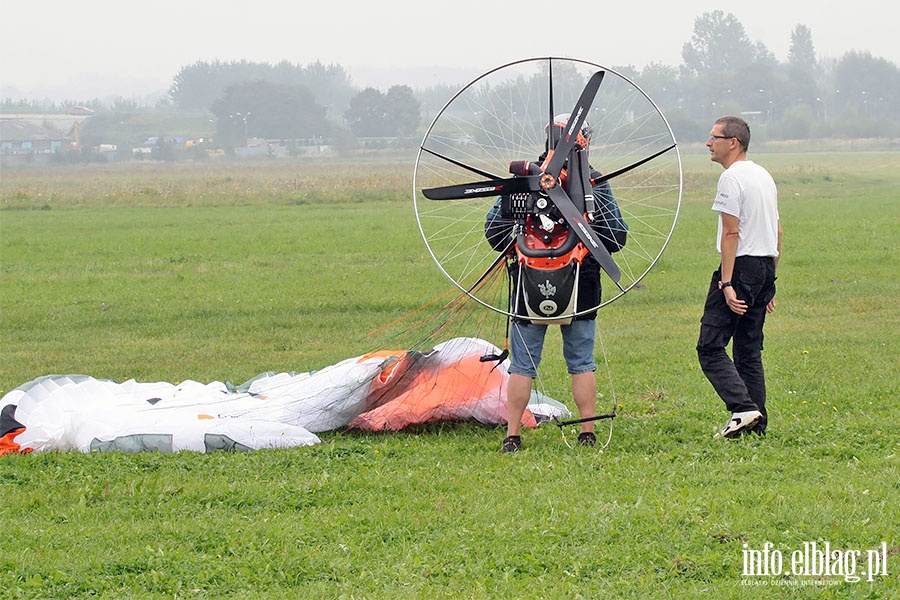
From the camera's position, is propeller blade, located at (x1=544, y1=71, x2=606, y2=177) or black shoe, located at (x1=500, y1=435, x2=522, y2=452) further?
black shoe, located at (x1=500, y1=435, x2=522, y2=452)

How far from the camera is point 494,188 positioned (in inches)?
247

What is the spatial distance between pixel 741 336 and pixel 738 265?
497mm

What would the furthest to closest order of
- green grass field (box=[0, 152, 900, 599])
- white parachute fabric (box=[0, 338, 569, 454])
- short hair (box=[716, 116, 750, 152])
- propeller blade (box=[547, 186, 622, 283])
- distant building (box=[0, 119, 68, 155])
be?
distant building (box=[0, 119, 68, 155]) < white parachute fabric (box=[0, 338, 569, 454]) < short hair (box=[716, 116, 750, 152]) < propeller blade (box=[547, 186, 622, 283]) < green grass field (box=[0, 152, 900, 599])

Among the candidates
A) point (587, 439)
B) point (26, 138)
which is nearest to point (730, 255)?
point (587, 439)

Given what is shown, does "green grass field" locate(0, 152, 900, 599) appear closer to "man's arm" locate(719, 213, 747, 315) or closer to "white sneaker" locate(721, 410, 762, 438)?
"white sneaker" locate(721, 410, 762, 438)

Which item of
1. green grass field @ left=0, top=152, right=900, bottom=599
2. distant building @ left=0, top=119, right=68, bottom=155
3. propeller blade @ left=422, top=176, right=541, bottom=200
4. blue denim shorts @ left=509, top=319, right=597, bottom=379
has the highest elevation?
distant building @ left=0, top=119, right=68, bottom=155

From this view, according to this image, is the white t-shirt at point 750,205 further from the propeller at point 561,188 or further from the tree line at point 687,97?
the tree line at point 687,97

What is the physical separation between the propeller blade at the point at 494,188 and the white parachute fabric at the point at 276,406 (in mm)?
1225

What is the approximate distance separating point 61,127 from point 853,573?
10057 cm

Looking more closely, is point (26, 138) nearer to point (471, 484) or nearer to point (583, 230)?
point (583, 230)

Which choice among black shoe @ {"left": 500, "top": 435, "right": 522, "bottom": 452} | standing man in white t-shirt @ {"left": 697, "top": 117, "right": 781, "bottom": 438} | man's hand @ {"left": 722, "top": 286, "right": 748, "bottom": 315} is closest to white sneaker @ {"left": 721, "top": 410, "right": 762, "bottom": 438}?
standing man in white t-shirt @ {"left": 697, "top": 117, "right": 781, "bottom": 438}

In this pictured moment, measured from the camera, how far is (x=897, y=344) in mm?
9727

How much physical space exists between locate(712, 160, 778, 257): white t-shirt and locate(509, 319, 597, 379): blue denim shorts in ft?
3.24

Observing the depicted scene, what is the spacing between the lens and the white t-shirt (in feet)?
20.8
